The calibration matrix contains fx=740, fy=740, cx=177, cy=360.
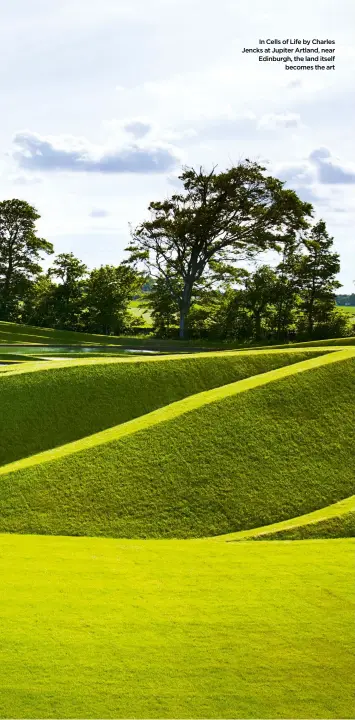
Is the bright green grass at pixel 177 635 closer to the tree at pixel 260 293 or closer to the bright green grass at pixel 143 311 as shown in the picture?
the tree at pixel 260 293

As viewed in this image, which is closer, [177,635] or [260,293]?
[177,635]

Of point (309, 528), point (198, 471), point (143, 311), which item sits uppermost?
point (143, 311)

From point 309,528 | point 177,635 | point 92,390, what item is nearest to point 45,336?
point 92,390

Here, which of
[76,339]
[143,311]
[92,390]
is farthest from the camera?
[143,311]

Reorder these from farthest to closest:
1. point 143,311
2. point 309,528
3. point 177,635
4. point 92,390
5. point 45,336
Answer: point 143,311 → point 45,336 → point 92,390 → point 309,528 → point 177,635

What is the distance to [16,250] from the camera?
54.2 metres

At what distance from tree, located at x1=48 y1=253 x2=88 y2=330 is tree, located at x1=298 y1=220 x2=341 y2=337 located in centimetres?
1569

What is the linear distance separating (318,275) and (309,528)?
122 ft

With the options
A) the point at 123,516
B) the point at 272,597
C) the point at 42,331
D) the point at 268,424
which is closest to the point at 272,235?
the point at 42,331

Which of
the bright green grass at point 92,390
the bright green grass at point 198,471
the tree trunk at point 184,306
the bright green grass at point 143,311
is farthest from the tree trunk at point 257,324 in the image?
the bright green grass at point 198,471

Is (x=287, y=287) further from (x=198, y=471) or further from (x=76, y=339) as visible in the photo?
(x=198, y=471)

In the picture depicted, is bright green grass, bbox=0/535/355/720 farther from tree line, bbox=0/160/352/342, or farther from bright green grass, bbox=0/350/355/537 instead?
tree line, bbox=0/160/352/342

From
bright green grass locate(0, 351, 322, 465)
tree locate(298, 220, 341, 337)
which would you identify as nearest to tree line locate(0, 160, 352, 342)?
tree locate(298, 220, 341, 337)

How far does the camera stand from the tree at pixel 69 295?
52062 millimetres
